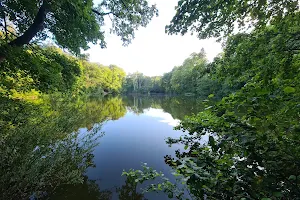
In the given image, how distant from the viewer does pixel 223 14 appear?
2.93m

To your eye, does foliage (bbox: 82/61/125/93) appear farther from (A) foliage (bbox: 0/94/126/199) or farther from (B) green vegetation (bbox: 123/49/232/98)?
(A) foliage (bbox: 0/94/126/199)

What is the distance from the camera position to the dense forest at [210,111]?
122 centimetres

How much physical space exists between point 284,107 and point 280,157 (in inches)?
16.8

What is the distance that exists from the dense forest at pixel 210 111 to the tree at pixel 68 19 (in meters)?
0.03

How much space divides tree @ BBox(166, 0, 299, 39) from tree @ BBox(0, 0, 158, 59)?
2.00 m

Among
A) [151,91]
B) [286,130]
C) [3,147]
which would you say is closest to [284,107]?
[286,130]

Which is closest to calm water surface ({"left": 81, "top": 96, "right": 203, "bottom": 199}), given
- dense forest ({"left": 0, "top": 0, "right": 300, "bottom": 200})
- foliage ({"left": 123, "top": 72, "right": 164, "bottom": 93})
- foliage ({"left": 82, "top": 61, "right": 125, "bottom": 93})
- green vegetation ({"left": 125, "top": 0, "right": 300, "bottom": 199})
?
dense forest ({"left": 0, "top": 0, "right": 300, "bottom": 200})

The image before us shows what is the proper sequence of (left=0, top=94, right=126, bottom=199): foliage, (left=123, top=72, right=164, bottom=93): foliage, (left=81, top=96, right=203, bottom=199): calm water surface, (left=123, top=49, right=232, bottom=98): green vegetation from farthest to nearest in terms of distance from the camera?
(left=123, top=72, right=164, bottom=93): foliage → (left=123, top=49, right=232, bottom=98): green vegetation → (left=81, top=96, right=203, bottom=199): calm water surface → (left=0, top=94, right=126, bottom=199): foliage

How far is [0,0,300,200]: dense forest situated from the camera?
122cm

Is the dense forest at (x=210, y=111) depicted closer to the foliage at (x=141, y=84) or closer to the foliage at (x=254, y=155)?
the foliage at (x=254, y=155)

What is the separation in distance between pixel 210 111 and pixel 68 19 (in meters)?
4.83

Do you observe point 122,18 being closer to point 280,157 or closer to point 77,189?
point 77,189

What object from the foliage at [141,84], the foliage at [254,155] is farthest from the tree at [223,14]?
the foliage at [141,84]

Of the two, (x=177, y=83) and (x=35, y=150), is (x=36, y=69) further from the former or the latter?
(x=177, y=83)
